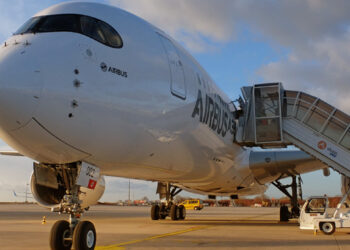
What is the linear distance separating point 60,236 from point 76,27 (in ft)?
11.3

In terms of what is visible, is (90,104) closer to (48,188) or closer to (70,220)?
(70,220)

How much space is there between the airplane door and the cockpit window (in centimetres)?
157

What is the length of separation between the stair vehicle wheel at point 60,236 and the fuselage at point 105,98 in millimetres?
1157

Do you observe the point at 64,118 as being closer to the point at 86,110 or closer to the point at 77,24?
the point at 86,110

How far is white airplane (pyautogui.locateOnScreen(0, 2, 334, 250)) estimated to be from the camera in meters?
5.72

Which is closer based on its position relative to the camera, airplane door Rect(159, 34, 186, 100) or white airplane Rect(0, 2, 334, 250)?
white airplane Rect(0, 2, 334, 250)

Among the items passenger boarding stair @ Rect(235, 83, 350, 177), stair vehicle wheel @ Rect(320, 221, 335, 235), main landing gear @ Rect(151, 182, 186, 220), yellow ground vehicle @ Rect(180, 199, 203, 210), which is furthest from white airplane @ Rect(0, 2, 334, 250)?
yellow ground vehicle @ Rect(180, 199, 203, 210)

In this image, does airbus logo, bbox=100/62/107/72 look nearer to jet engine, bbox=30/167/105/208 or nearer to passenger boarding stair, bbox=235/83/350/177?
jet engine, bbox=30/167/105/208

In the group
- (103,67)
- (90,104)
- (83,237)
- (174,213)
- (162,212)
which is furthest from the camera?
(162,212)

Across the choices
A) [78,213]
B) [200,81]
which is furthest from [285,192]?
[78,213]

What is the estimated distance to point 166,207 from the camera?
713 inches

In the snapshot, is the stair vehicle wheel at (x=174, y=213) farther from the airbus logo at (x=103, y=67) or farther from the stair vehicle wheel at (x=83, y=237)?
the airbus logo at (x=103, y=67)

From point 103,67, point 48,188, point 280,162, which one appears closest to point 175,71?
point 103,67

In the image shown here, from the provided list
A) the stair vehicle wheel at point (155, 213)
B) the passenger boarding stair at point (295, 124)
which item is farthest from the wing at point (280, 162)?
the stair vehicle wheel at point (155, 213)
